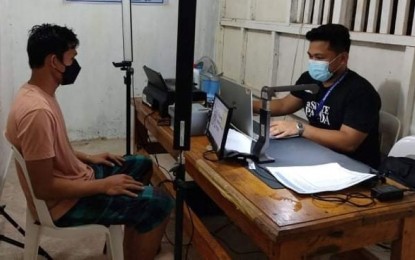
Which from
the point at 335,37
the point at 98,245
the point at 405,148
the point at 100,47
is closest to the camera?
the point at 405,148

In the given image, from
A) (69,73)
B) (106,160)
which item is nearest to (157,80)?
(106,160)

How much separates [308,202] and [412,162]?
25.7 inches

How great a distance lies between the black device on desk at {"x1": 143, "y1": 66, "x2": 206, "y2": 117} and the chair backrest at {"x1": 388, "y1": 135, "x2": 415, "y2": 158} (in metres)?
1.06

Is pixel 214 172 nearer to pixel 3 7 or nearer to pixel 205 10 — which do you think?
pixel 3 7

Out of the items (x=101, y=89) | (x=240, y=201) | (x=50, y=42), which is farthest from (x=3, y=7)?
(x=240, y=201)

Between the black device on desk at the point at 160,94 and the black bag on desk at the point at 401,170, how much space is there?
3.50ft

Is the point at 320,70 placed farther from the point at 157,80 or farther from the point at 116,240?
the point at 116,240

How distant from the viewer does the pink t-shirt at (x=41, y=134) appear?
155 centimetres

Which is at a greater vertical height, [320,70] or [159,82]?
[320,70]

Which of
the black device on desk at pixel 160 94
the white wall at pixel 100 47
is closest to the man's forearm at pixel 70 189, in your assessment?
the black device on desk at pixel 160 94

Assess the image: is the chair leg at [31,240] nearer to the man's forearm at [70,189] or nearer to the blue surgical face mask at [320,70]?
the man's forearm at [70,189]

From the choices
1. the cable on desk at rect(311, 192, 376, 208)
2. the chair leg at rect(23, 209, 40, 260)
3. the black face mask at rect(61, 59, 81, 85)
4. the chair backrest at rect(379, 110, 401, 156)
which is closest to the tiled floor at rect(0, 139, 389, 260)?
the chair leg at rect(23, 209, 40, 260)

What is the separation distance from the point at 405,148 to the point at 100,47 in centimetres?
297

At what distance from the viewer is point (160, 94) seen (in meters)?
2.53
